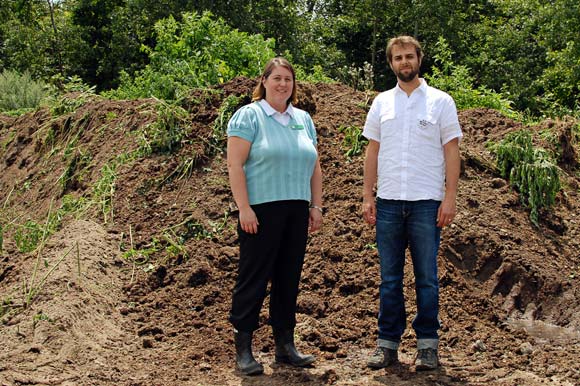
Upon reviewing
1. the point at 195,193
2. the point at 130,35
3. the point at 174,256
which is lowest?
the point at 174,256

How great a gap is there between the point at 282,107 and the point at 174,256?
2300 millimetres

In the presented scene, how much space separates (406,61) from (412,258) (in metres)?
1.12

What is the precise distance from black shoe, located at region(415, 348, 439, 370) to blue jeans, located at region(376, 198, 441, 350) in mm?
31

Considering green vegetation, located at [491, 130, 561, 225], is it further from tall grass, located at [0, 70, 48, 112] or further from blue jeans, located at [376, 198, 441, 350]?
tall grass, located at [0, 70, 48, 112]

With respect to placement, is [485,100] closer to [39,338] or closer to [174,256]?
[174,256]

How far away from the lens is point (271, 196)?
15.2ft

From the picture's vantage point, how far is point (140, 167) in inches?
313

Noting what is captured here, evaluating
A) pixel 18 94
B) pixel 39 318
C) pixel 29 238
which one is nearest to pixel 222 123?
pixel 29 238

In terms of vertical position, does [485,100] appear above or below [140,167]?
above

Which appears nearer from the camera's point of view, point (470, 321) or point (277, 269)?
point (277, 269)

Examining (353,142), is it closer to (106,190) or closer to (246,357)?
(106,190)

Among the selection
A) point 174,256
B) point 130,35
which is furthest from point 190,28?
point 130,35

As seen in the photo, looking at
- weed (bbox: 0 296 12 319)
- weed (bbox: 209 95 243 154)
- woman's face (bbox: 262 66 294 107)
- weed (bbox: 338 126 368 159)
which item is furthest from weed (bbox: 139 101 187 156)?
woman's face (bbox: 262 66 294 107)

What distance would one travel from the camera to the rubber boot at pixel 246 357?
4.81 metres
